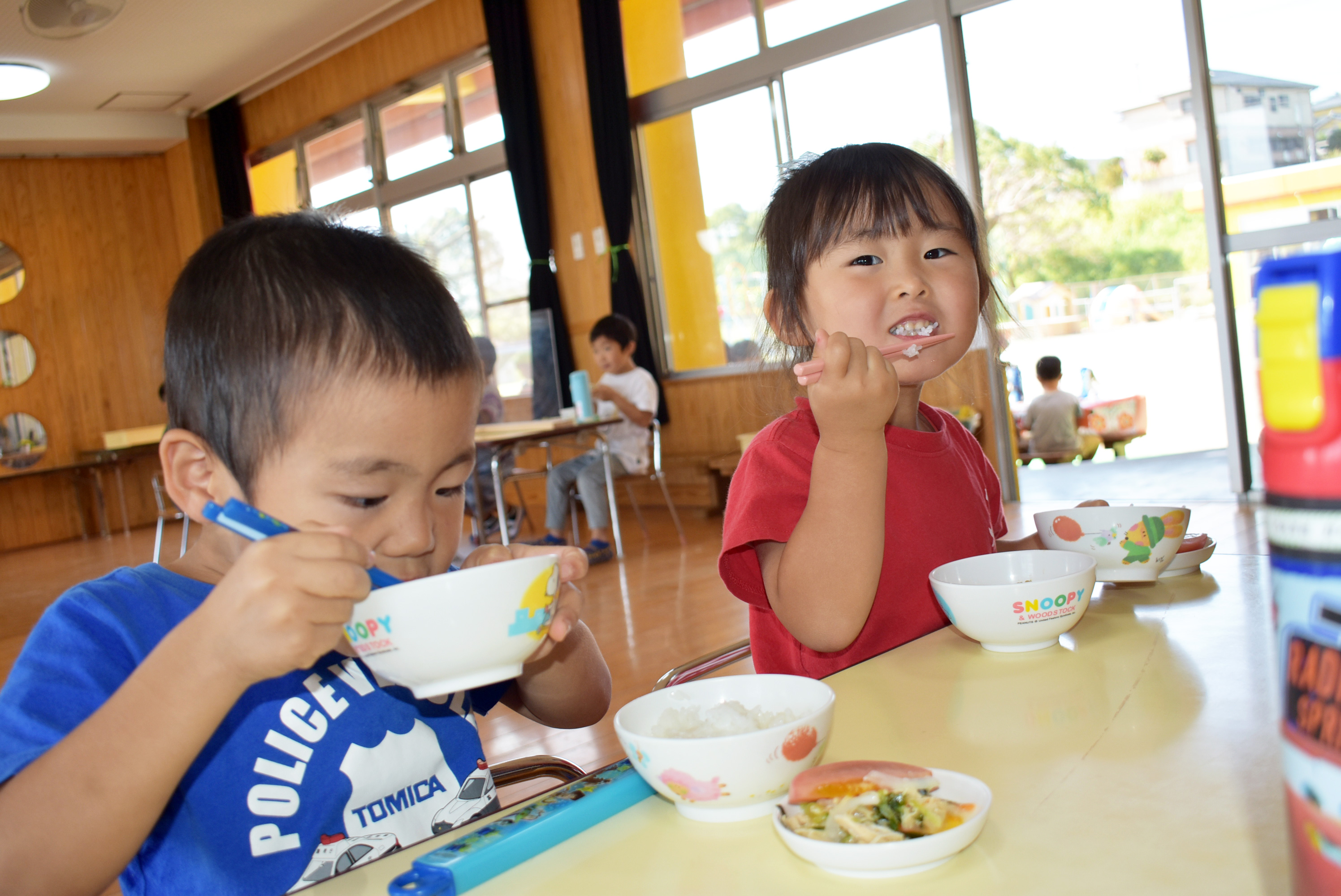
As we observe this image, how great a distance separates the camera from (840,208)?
1.21 meters

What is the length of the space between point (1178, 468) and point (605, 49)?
399 centimetres

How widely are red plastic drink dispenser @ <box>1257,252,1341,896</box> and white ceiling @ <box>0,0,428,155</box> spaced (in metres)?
7.46

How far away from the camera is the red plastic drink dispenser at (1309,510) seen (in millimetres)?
272

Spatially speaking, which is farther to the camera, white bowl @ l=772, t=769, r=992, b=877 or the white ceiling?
the white ceiling

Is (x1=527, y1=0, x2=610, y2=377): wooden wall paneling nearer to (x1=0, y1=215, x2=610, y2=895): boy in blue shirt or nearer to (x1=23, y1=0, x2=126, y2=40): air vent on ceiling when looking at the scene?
(x1=23, y1=0, x2=126, y2=40): air vent on ceiling

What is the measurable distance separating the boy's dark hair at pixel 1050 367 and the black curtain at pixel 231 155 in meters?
7.32

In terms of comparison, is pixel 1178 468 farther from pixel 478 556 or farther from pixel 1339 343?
pixel 1339 343

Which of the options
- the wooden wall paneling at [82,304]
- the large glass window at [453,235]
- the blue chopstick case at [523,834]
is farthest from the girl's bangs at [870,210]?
the wooden wall paneling at [82,304]

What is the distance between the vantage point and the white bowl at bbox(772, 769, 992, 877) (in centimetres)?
46

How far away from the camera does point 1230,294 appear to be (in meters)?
4.04

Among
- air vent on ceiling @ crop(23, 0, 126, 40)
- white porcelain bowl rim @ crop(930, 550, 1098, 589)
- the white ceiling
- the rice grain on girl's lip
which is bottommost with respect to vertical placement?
white porcelain bowl rim @ crop(930, 550, 1098, 589)

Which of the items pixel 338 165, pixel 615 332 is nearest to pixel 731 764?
pixel 615 332

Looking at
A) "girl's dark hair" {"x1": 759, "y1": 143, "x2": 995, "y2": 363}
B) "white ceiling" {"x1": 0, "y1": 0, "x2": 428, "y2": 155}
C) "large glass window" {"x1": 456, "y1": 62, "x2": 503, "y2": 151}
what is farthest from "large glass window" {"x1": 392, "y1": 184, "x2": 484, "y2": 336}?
"girl's dark hair" {"x1": 759, "y1": 143, "x2": 995, "y2": 363}

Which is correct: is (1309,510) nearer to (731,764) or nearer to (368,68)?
(731,764)
